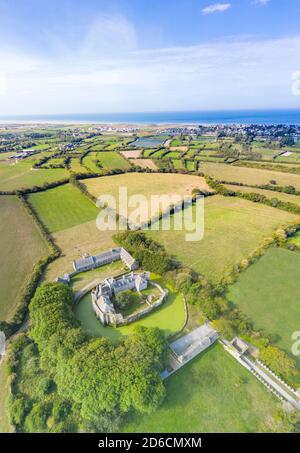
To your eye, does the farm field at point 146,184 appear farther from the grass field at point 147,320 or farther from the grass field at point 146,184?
the grass field at point 147,320

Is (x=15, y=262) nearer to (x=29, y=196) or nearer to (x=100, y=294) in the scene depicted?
(x=100, y=294)

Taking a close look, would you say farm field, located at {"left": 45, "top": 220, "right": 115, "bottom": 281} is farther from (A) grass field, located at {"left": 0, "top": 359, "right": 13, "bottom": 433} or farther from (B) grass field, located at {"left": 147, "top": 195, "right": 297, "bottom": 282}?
(A) grass field, located at {"left": 0, "top": 359, "right": 13, "bottom": 433}

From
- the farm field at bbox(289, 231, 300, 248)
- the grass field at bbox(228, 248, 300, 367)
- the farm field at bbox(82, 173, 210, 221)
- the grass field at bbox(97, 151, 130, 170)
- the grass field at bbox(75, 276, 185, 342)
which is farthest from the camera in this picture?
the grass field at bbox(97, 151, 130, 170)

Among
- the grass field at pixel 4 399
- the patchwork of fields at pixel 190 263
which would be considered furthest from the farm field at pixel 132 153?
the grass field at pixel 4 399

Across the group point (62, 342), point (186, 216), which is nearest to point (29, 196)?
point (186, 216)

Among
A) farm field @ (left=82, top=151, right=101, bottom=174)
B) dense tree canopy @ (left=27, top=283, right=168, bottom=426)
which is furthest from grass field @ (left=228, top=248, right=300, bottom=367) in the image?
farm field @ (left=82, top=151, right=101, bottom=174)
